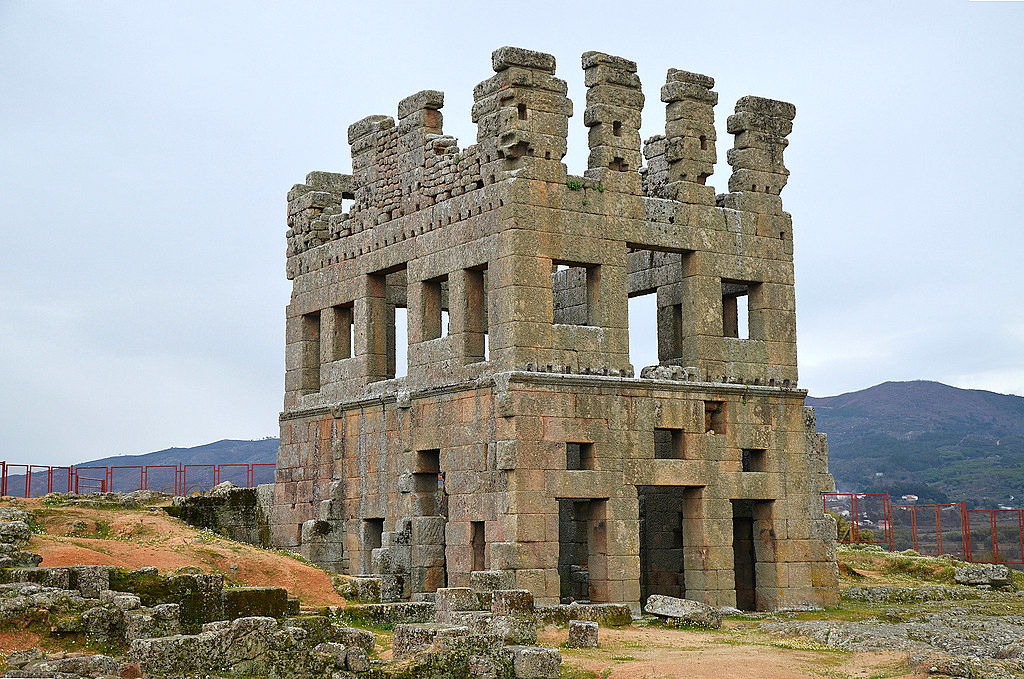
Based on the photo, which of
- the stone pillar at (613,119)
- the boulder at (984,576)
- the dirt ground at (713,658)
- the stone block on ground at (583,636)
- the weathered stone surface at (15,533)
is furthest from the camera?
the boulder at (984,576)

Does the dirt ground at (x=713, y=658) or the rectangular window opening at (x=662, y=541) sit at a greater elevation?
the rectangular window opening at (x=662, y=541)

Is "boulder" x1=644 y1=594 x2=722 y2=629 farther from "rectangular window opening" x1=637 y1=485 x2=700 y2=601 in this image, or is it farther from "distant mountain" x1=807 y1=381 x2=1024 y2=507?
"distant mountain" x1=807 y1=381 x2=1024 y2=507

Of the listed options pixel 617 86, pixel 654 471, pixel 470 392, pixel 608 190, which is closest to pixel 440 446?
pixel 470 392

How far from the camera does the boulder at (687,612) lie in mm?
23297

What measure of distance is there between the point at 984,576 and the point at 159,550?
19274 millimetres

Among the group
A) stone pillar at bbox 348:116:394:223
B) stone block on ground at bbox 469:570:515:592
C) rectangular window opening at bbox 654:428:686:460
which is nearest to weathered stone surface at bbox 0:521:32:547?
stone block on ground at bbox 469:570:515:592

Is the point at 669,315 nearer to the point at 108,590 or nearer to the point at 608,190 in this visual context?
the point at 608,190

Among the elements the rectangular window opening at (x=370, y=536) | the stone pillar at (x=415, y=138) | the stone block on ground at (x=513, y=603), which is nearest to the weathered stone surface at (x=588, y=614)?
the stone block on ground at (x=513, y=603)

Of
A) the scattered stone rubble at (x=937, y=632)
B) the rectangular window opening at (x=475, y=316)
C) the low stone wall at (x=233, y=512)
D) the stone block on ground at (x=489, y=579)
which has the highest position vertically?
the rectangular window opening at (x=475, y=316)

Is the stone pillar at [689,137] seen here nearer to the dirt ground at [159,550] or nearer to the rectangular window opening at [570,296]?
the rectangular window opening at [570,296]

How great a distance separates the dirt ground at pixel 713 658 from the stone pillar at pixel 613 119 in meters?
8.48

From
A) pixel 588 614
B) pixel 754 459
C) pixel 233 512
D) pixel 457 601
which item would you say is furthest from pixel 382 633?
pixel 233 512

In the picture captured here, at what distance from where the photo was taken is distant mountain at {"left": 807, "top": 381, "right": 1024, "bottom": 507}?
117812 mm

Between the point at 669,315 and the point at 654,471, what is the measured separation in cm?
432
